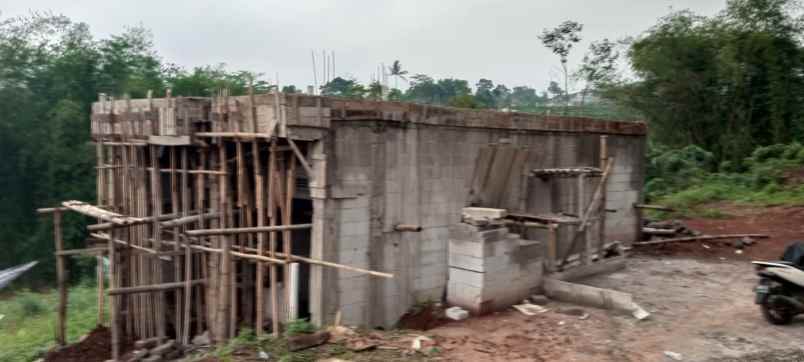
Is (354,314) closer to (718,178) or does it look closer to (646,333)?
(646,333)

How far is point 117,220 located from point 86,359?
2.65 meters

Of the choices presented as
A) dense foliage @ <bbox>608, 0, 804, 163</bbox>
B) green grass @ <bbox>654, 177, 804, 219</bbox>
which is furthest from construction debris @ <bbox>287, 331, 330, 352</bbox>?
dense foliage @ <bbox>608, 0, 804, 163</bbox>

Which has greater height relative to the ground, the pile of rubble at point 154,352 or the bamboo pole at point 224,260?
the bamboo pole at point 224,260

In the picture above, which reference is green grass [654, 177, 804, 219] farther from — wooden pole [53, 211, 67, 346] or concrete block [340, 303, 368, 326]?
wooden pole [53, 211, 67, 346]

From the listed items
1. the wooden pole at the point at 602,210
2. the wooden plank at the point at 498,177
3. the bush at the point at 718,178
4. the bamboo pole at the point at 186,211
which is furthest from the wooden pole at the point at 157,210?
the bush at the point at 718,178

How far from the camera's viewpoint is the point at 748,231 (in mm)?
15055

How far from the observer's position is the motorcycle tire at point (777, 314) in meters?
8.02

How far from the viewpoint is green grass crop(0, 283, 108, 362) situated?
11.6m

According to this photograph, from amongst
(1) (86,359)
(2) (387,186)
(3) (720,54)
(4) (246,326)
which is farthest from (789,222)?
(1) (86,359)

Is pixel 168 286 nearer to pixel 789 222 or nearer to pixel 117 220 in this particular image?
pixel 117 220

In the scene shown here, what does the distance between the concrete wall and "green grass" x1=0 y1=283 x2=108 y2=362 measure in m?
6.30

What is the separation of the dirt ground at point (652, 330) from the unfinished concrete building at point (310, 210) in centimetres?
82

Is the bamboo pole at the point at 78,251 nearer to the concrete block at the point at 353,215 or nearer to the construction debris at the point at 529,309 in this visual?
the concrete block at the point at 353,215

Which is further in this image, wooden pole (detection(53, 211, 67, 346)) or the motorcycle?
wooden pole (detection(53, 211, 67, 346))
